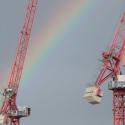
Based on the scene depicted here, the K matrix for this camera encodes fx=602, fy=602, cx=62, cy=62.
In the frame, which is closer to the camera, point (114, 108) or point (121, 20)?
point (114, 108)

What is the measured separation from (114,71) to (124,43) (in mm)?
11051

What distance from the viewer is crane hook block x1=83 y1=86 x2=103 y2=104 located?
186 metres

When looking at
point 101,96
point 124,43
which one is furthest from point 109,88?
point 124,43

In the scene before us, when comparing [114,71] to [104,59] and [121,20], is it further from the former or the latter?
[121,20]

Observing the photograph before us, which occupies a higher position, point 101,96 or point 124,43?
point 124,43

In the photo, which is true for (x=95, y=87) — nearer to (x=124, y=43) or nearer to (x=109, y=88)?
(x=109, y=88)

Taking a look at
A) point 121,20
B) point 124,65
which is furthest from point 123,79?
point 121,20

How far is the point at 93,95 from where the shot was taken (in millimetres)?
187500

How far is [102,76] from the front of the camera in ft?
642

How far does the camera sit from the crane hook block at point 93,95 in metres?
186

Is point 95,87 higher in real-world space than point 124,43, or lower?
lower

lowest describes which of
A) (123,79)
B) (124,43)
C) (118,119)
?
(118,119)

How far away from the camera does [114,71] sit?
192750mm

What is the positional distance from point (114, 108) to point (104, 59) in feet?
54.7
